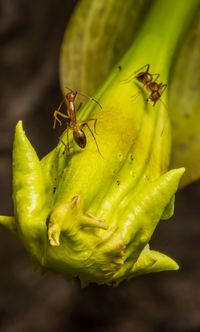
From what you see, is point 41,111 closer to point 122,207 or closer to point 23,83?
point 23,83

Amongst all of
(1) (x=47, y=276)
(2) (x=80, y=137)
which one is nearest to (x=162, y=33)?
(2) (x=80, y=137)

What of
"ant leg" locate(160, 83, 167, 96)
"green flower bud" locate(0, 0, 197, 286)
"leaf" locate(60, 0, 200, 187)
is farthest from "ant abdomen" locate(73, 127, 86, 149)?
"leaf" locate(60, 0, 200, 187)

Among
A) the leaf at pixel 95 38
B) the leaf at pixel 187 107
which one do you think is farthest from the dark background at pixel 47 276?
the leaf at pixel 187 107

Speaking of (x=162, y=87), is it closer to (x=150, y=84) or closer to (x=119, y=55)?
(x=150, y=84)

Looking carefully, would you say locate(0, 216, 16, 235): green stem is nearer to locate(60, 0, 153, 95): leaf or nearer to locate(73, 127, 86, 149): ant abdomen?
locate(73, 127, 86, 149): ant abdomen

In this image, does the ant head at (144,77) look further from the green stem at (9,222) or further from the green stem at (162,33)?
the green stem at (9,222)

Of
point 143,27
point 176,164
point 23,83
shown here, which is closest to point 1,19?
point 23,83
